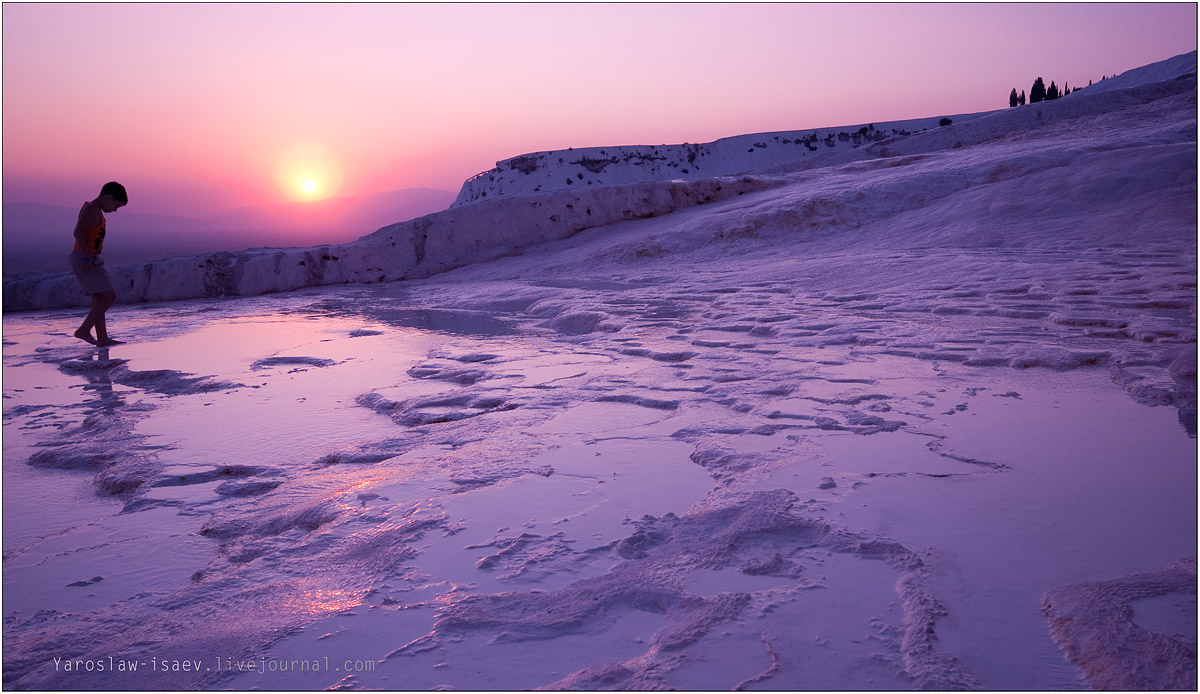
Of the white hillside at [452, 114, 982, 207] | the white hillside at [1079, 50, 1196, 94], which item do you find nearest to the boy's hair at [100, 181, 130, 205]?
the white hillside at [452, 114, 982, 207]

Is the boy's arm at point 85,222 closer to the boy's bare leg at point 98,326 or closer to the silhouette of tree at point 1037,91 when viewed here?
the boy's bare leg at point 98,326

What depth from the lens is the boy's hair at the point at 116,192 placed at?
4.79 metres

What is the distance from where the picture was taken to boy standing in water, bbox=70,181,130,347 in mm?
4734

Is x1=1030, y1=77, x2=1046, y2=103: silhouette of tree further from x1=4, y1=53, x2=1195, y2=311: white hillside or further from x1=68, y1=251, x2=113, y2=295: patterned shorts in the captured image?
x1=68, y1=251, x2=113, y2=295: patterned shorts

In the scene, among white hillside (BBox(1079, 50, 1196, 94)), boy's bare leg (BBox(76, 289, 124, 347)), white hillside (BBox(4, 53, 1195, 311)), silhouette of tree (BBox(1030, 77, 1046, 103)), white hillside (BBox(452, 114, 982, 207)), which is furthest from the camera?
silhouette of tree (BBox(1030, 77, 1046, 103))

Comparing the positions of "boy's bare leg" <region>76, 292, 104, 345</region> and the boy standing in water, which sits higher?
the boy standing in water

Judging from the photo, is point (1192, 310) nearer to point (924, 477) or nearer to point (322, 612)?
point (924, 477)

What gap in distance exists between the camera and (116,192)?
4867mm

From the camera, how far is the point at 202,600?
55.2 inches

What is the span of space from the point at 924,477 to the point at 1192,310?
2543 millimetres

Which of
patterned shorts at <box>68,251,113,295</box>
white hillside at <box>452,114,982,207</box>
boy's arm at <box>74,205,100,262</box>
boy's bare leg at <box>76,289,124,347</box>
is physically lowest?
boy's bare leg at <box>76,289,124,347</box>

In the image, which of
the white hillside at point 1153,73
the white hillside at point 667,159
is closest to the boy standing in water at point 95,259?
the white hillside at point 667,159

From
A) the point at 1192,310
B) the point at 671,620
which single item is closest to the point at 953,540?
the point at 671,620

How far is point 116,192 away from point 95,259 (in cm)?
54
